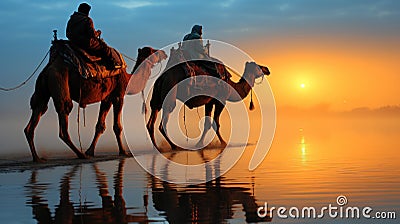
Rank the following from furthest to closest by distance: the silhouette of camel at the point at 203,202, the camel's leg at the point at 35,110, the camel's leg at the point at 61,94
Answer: the camel's leg at the point at 35,110 < the camel's leg at the point at 61,94 < the silhouette of camel at the point at 203,202

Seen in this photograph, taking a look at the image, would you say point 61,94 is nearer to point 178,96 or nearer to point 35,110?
point 35,110

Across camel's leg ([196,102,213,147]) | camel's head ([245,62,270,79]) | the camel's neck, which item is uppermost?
camel's head ([245,62,270,79])

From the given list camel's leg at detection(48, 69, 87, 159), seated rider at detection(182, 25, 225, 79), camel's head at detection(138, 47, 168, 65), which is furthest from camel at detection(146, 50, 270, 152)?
camel's leg at detection(48, 69, 87, 159)

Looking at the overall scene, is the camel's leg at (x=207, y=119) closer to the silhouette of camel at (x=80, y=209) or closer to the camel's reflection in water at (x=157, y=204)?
the camel's reflection in water at (x=157, y=204)

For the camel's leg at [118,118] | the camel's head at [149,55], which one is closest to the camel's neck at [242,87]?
the camel's head at [149,55]

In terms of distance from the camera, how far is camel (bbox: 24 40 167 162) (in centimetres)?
1295

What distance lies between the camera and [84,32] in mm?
13375

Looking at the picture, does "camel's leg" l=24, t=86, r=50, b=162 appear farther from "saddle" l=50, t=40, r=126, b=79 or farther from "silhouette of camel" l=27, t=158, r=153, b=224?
"silhouette of camel" l=27, t=158, r=153, b=224

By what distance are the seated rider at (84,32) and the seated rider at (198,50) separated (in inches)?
169

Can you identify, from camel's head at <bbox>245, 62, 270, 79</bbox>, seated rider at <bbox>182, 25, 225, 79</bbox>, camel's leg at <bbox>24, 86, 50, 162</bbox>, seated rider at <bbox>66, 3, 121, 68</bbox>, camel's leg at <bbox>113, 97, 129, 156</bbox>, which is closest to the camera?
camel's leg at <bbox>24, 86, 50, 162</bbox>

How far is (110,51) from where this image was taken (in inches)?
558

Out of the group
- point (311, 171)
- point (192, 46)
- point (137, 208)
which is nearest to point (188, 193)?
point (137, 208)

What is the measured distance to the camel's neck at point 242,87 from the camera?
20.3m

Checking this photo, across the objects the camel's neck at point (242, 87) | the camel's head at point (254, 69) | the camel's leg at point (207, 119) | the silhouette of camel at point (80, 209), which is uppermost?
the camel's head at point (254, 69)
